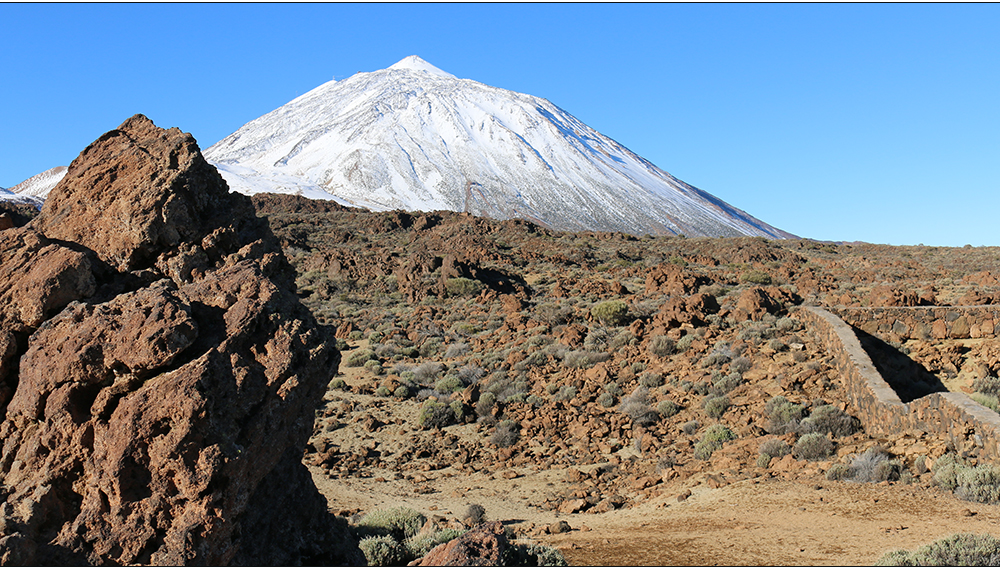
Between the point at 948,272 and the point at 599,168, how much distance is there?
79.6 meters

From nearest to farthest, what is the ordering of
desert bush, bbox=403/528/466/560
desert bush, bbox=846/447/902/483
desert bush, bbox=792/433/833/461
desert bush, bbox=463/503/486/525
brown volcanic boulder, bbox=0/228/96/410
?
brown volcanic boulder, bbox=0/228/96/410, desert bush, bbox=403/528/466/560, desert bush, bbox=846/447/902/483, desert bush, bbox=463/503/486/525, desert bush, bbox=792/433/833/461

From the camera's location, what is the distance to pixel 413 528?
6469mm

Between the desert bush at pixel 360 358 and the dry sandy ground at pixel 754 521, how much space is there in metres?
7.05

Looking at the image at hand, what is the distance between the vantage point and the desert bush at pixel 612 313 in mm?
16281

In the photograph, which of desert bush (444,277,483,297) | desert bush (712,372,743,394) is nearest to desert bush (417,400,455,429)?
desert bush (712,372,743,394)

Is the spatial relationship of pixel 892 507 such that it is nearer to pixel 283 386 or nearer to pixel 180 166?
pixel 283 386

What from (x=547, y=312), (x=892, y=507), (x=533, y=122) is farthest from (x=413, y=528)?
(x=533, y=122)

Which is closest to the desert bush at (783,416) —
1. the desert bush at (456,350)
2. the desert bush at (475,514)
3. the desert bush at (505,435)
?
the desert bush at (505,435)

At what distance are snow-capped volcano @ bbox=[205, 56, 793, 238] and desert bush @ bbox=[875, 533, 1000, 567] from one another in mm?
73789

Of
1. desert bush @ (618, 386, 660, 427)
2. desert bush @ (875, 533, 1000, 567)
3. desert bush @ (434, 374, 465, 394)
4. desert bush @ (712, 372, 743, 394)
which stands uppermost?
desert bush @ (712, 372, 743, 394)

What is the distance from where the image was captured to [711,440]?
898cm

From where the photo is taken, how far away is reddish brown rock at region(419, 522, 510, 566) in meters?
3.62

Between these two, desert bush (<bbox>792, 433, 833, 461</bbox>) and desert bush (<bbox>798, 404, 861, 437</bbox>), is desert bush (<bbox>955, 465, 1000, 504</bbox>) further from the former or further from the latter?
desert bush (<bbox>798, 404, 861, 437</bbox>)

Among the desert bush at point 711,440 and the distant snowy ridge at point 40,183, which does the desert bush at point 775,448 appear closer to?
the desert bush at point 711,440
